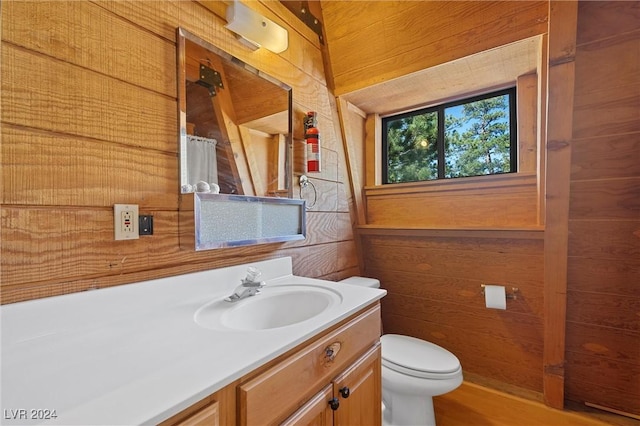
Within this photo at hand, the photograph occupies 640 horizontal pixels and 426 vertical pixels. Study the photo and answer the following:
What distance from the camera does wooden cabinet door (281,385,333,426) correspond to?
0.76 meters

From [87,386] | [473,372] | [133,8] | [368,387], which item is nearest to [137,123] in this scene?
[133,8]

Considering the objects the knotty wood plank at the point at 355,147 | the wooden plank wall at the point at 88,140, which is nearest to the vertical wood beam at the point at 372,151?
the knotty wood plank at the point at 355,147

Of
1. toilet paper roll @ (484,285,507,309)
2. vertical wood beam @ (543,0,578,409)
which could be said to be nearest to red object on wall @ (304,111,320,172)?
vertical wood beam @ (543,0,578,409)

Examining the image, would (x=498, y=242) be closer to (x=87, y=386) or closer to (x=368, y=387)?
(x=368, y=387)

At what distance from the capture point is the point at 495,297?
1684mm

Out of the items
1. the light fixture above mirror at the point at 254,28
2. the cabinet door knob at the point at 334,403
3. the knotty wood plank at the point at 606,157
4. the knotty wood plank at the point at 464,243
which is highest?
the light fixture above mirror at the point at 254,28

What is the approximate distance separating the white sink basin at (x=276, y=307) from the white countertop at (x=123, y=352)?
0.32ft

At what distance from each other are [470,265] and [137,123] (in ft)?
6.22

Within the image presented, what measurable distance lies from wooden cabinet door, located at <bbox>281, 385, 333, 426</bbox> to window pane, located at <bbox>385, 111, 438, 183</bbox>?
1.66 metres

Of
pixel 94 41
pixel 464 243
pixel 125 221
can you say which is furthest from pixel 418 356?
pixel 94 41

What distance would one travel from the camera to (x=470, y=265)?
1.83m

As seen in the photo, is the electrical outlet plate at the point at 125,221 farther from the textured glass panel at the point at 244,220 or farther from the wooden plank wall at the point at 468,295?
the wooden plank wall at the point at 468,295

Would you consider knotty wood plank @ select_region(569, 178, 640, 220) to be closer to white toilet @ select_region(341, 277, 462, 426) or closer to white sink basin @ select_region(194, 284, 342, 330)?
white toilet @ select_region(341, 277, 462, 426)

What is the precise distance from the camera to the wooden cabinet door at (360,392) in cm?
93
